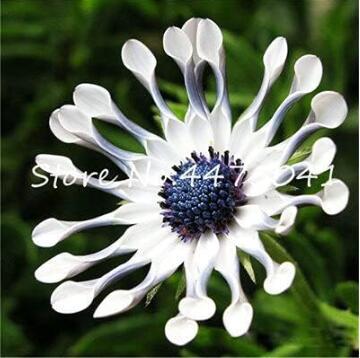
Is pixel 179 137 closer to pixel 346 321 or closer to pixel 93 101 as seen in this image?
Result: pixel 93 101

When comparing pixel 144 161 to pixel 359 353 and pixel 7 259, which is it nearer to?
pixel 359 353

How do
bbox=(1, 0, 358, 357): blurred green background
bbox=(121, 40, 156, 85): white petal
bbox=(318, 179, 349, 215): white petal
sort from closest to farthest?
1. bbox=(318, 179, 349, 215): white petal
2. bbox=(121, 40, 156, 85): white petal
3. bbox=(1, 0, 358, 357): blurred green background

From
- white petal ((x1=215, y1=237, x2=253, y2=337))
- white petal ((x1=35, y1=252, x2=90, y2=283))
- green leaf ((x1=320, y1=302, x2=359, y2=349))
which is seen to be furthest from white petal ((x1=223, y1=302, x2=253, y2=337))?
green leaf ((x1=320, y1=302, x2=359, y2=349))

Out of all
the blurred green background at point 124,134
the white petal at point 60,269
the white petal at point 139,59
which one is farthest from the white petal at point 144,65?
the blurred green background at point 124,134

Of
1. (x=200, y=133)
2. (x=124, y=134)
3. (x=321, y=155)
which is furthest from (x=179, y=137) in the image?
(x=124, y=134)

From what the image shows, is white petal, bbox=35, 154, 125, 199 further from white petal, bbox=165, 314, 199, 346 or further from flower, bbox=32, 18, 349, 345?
white petal, bbox=165, 314, 199, 346

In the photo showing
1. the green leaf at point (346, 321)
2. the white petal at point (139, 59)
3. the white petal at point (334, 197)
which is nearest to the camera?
the white petal at point (334, 197)

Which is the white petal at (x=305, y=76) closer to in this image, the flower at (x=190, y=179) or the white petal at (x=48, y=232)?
the flower at (x=190, y=179)

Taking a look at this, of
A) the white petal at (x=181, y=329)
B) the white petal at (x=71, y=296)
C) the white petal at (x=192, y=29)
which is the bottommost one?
the white petal at (x=181, y=329)
